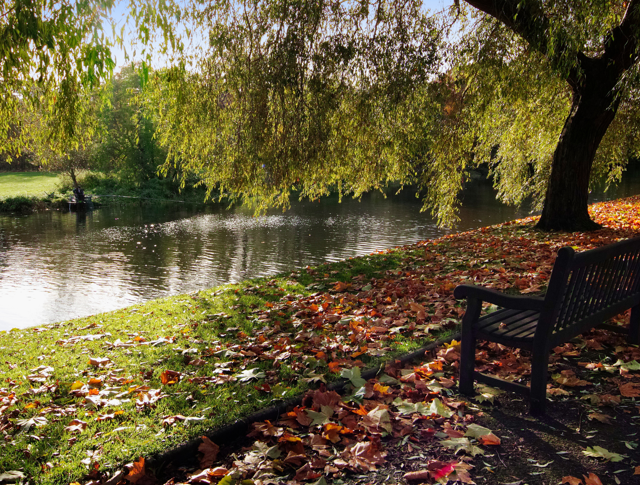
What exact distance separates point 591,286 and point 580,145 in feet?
27.3

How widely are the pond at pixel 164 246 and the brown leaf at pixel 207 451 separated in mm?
9014

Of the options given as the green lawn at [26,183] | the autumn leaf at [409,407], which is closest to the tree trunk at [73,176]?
the green lawn at [26,183]

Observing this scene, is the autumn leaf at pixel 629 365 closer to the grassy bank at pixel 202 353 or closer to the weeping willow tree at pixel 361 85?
the grassy bank at pixel 202 353

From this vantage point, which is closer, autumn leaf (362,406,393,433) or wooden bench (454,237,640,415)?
autumn leaf (362,406,393,433)

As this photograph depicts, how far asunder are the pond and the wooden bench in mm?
9756

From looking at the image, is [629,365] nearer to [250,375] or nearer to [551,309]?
[551,309]

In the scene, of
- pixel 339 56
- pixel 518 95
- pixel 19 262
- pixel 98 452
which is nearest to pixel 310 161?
pixel 339 56

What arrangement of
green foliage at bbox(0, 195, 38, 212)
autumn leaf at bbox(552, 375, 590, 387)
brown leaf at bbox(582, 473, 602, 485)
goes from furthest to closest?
1. green foliage at bbox(0, 195, 38, 212)
2. autumn leaf at bbox(552, 375, 590, 387)
3. brown leaf at bbox(582, 473, 602, 485)

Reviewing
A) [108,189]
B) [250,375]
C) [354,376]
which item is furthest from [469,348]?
[108,189]

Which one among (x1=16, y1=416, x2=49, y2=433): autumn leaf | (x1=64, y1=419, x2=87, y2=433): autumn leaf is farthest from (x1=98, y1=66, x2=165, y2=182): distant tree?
(x1=64, y1=419, x2=87, y2=433): autumn leaf

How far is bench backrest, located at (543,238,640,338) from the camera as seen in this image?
9.53ft

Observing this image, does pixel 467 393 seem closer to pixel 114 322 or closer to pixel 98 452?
pixel 98 452

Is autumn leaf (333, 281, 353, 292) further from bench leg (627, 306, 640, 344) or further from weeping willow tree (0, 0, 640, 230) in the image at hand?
bench leg (627, 306, 640, 344)

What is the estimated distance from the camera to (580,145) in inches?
397
